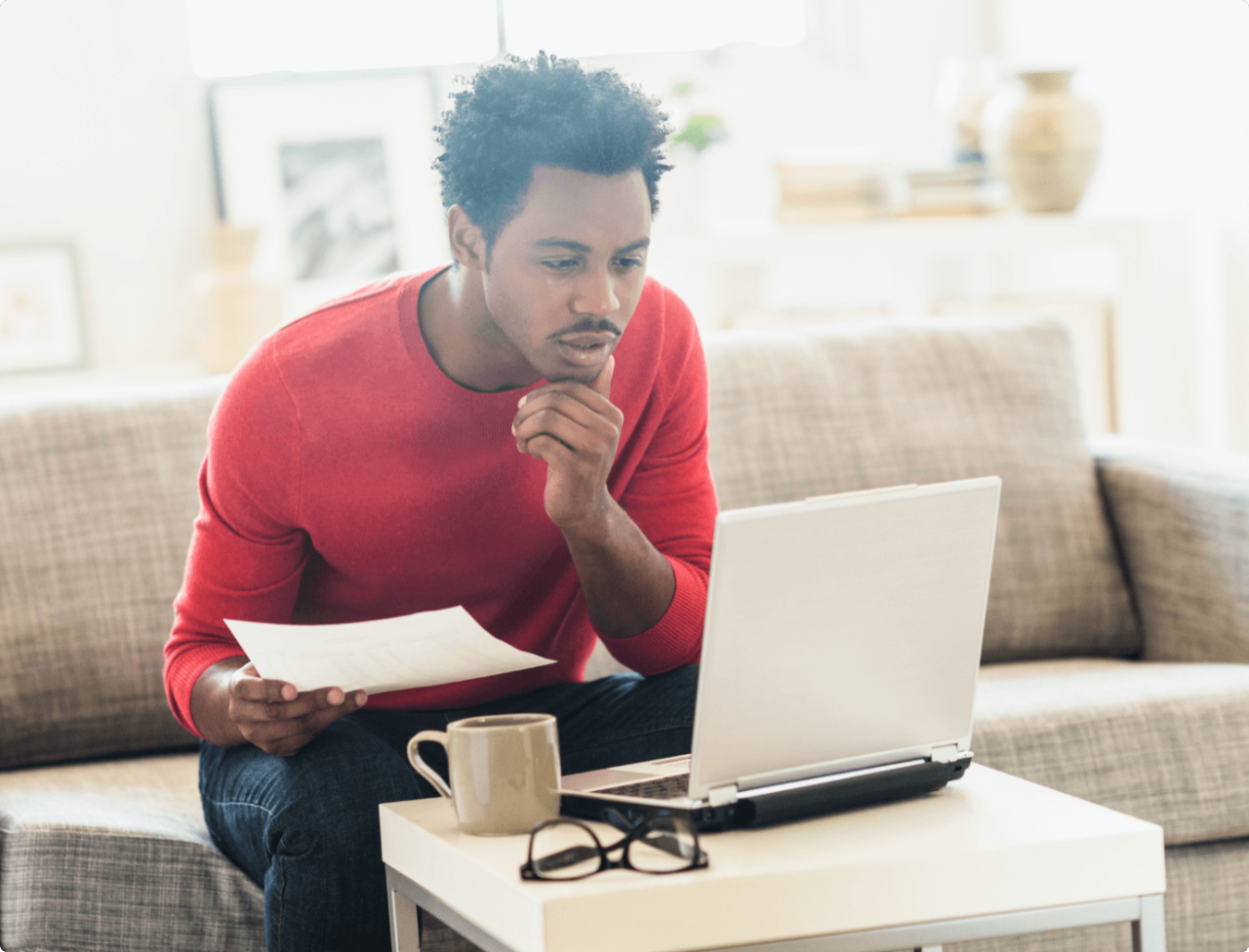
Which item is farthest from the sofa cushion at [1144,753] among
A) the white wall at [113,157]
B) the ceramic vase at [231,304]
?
the white wall at [113,157]

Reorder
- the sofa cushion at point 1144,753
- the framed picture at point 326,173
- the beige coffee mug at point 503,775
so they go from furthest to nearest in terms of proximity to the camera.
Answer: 1. the framed picture at point 326,173
2. the sofa cushion at point 1144,753
3. the beige coffee mug at point 503,775

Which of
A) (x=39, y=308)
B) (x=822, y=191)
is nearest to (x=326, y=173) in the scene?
(x=39, y=308)

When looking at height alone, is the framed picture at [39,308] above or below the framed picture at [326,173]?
below

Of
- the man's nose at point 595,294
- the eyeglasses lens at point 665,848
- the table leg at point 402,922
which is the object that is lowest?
the table leg at point 402,922

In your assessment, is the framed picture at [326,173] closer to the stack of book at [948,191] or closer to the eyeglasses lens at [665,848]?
the stack of book at [948,191]

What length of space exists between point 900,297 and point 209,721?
103 inches

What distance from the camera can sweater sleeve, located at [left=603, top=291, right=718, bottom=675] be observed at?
4.25 feet

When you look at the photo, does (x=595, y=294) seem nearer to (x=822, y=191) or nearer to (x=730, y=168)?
(x=822, y=191)

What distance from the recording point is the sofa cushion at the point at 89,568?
156cm

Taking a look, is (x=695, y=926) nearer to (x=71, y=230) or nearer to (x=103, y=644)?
(x=103, y=644)

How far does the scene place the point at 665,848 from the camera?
84 centimetres

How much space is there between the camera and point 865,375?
1880 mm

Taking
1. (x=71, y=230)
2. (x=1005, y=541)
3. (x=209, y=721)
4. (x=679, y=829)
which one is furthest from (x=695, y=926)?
(x=71, y=230)

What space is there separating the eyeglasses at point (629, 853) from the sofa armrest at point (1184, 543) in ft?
3.59
